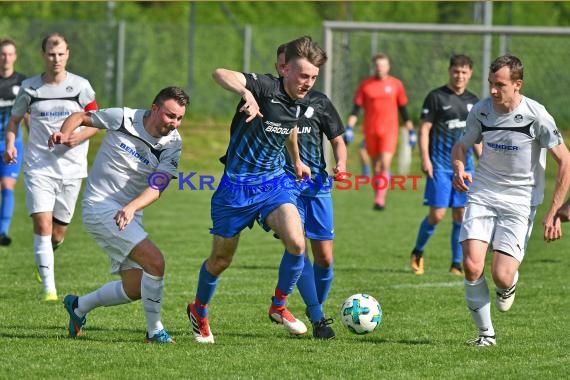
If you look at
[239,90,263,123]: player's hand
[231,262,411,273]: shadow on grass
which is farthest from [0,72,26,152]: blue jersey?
[239,90,263,123]: player's hand

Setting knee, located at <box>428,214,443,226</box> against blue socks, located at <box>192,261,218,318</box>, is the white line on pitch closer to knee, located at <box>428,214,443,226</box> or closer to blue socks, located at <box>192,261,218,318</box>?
knee, located at <box>428,214,443,226</box>

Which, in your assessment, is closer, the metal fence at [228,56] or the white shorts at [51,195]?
the white shorts at [51,195]

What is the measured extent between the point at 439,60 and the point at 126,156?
14.6 meters

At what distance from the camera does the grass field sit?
6586 mm

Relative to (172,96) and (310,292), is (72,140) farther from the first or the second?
(310,292)

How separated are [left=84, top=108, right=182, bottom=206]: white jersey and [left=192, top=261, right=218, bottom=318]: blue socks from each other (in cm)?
72

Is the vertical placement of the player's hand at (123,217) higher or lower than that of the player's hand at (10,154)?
lower

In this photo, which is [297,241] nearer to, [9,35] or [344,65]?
[344,65]

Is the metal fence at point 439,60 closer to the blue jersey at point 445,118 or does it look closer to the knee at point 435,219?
the blue jersey at point 445,118

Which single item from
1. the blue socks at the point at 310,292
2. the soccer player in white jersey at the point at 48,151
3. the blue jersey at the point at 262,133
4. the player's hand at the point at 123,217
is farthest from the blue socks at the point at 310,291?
the soccer player in white jersey at the point at 48,151

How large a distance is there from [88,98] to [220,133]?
1698 cm

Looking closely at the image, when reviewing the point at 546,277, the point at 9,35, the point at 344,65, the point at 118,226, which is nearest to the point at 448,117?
the point at 546,277

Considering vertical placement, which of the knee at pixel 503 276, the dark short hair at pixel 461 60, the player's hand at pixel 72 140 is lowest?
the knee at pixel 503 276

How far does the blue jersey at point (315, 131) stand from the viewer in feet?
28.0
